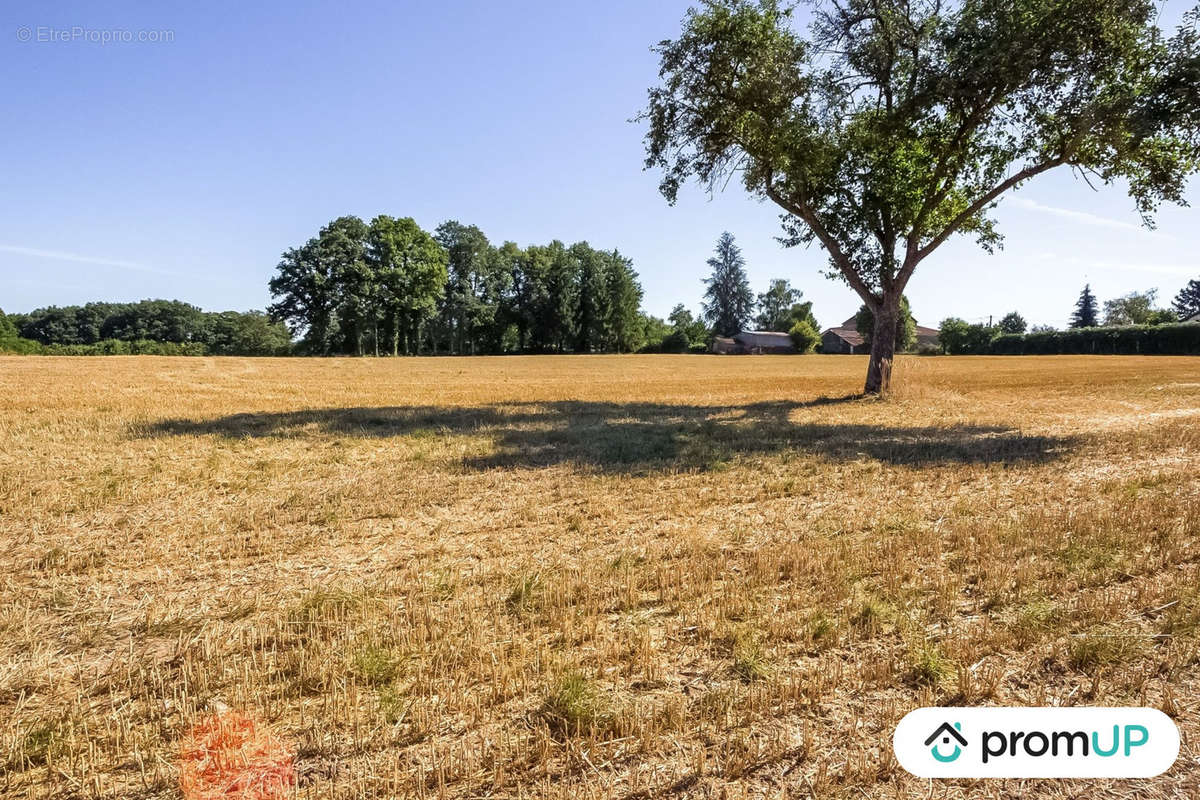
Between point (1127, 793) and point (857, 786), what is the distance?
124 centimetres

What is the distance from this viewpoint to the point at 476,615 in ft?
15.3

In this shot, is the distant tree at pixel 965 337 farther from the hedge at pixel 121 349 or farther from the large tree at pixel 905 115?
the hedge at pixel 121 349

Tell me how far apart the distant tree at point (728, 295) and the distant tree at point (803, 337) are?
797 inches

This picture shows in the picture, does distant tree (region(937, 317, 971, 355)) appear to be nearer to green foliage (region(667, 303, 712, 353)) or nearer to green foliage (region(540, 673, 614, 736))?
green foliage (region(667, 303, 712, 353))

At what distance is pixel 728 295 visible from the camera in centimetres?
12162

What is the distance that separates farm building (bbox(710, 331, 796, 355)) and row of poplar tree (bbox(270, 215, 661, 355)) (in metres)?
14.3

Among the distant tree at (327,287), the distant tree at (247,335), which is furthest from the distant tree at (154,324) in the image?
the distant tree at (327,287)

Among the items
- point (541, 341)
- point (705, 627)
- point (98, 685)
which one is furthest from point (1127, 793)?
point (541, 341)

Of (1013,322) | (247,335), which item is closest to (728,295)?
(1013,322)

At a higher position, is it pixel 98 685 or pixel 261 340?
pixel 261 340

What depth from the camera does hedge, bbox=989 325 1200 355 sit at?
64.5m

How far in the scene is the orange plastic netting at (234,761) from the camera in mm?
2750

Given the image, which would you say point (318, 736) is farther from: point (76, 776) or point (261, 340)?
point (261, 340)

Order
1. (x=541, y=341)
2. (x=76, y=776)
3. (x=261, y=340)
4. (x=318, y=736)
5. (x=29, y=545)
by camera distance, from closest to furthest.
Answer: (x=76, y=776) → (x=318, y=736) → (x=29, y=545) → (x=541, y=341) → (x=261, y=340)
